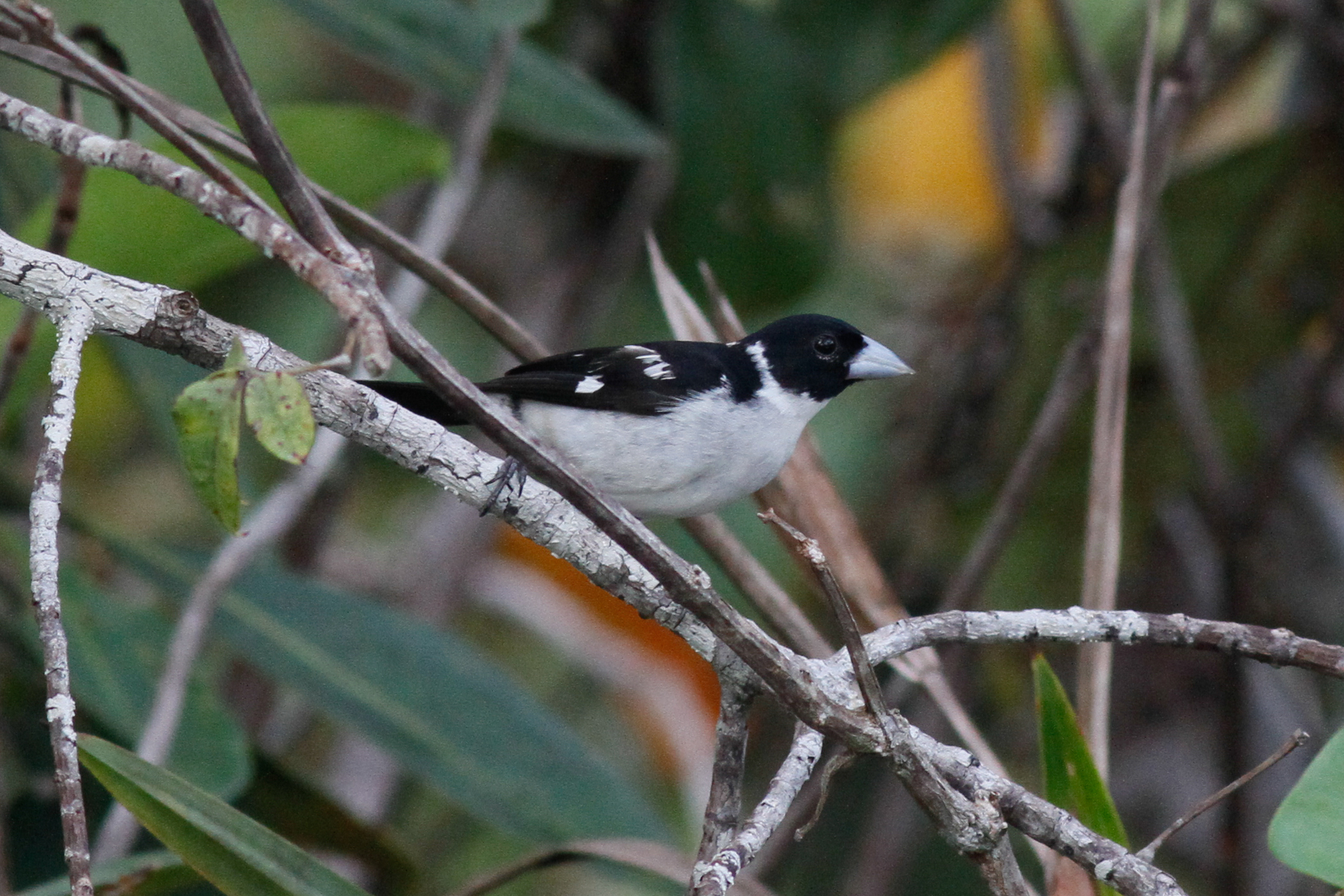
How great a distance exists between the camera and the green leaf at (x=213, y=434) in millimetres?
1127

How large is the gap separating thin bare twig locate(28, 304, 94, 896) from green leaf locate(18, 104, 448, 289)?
1.25m

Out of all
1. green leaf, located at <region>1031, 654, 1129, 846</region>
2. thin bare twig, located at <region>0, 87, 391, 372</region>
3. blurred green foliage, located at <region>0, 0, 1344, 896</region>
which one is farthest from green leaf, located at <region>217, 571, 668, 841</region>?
thin bare twig, located at <region>0, 87, 391, 372</region>

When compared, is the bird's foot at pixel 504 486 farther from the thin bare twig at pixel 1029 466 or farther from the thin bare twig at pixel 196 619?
the thin bare twig at pixel 1029 466

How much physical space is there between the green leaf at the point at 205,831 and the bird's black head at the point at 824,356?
4.75 feet

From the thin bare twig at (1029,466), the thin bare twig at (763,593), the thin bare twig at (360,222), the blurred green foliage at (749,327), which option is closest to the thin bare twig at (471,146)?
the blurred green foliage at (749,327)

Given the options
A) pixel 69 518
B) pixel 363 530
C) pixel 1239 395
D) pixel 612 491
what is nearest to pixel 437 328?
pixel 363 530

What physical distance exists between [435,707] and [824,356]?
46.2 inches

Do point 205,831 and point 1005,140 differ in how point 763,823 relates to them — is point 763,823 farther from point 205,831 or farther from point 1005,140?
point 1005,140

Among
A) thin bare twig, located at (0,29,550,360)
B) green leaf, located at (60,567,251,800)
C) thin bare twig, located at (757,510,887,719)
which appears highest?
thin bare twig, located at (0,29,550,360)

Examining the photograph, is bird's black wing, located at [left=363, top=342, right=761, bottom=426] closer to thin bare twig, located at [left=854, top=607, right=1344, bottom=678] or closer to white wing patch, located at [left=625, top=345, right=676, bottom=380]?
white wing patch, located at [left=625, top=345, right=676, bottom=380]

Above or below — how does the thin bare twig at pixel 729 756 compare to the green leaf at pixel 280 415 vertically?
above

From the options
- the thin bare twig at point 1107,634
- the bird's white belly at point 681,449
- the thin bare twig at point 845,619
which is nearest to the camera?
the thin bare twig at point 845,619

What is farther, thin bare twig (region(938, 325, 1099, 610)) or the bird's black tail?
thin bare twig (region(938, 325, 1099, 610))

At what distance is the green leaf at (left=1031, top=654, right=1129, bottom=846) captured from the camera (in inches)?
68.6
